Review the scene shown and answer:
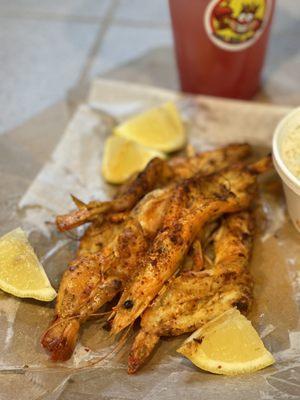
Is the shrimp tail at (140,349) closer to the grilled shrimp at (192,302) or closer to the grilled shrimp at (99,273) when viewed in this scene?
the grilled shrimp at (192,302)

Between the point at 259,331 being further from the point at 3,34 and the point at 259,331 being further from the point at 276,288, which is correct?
the point at 3,34

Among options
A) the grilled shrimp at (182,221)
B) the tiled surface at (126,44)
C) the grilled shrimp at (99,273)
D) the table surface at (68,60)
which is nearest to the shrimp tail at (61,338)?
the grilled shrimp at (99,273)

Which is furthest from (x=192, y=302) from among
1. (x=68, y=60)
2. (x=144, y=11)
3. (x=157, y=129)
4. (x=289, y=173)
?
(x=144, y=11)

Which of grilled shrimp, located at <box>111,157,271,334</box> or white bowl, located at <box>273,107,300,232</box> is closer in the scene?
grilled shrimp, located at <box>111,157,271,334</box>

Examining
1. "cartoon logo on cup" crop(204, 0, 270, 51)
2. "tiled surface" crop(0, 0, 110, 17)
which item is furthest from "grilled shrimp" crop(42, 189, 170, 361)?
"tiled surface" crop(0, 0, 110, 17)

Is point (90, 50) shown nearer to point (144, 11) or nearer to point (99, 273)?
point (144, 11)

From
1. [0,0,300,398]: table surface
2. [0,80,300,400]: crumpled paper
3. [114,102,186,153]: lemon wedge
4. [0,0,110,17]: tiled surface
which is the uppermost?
[0,0,110,17]: tiled surface

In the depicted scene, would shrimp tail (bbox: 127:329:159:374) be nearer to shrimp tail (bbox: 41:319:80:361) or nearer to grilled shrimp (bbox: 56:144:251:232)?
shrimp tail (bbox: 41:319:80:361)

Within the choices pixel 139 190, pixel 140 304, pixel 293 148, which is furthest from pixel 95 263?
pixel 293 148
